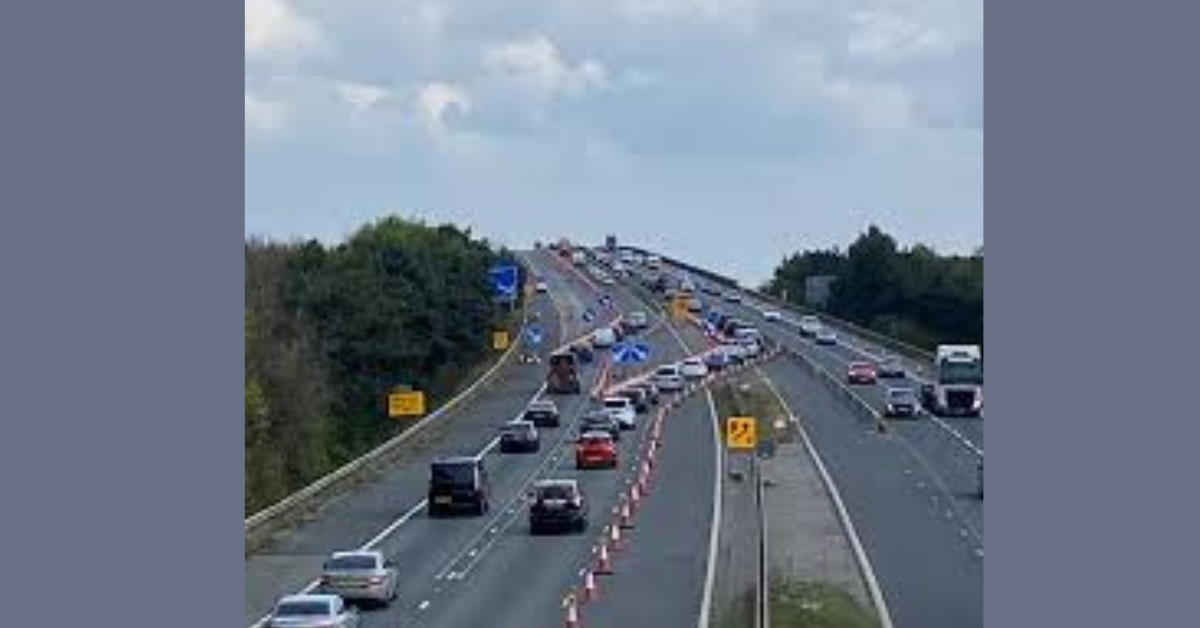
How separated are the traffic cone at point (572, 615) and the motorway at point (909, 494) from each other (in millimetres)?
5490

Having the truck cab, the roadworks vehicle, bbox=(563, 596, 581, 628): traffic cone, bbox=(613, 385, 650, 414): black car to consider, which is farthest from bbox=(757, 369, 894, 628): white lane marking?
the roadworks vehicle

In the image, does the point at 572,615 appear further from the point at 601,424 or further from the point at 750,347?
the point at 750,347

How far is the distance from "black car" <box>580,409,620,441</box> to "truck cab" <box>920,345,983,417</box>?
13680 mm

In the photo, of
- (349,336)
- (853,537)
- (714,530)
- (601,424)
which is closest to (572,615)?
(853,537)

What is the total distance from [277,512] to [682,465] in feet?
60.8

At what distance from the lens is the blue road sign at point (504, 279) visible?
10662 centimetres

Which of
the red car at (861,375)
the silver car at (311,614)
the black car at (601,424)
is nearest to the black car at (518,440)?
the black car at (601,424)

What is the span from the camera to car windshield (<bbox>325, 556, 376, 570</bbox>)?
46.5 m

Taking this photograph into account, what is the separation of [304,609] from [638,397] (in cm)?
6352

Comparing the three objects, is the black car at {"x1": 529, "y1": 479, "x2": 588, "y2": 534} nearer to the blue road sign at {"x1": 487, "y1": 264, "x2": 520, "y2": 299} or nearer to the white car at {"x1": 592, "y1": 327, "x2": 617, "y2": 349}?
the blue road sign at {"x1": 487, "y1": 264, "x2": 520, "y2": 299}

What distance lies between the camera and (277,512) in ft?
209

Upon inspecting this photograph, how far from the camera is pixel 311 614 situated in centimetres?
4006

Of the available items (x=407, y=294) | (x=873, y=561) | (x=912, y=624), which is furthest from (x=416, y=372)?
(x=912, y=624)

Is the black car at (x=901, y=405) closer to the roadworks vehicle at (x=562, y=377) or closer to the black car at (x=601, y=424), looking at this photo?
the black car at (x=601, y=424)
